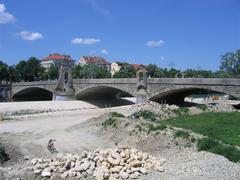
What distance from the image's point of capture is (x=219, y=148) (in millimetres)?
19516

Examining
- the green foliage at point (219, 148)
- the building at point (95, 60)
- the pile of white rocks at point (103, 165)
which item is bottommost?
the pile of white rocks at point (103, 165)

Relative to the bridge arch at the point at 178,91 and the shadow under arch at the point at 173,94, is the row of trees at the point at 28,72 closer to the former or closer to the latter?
the shadow under arch at the point at 173,94

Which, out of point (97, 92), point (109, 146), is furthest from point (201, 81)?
point (97, 92)

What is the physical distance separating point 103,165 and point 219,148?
610cm

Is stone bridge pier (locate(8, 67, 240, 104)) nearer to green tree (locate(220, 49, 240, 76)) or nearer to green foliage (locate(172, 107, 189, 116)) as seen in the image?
green foliage (locate(172, 107, 189, 116))

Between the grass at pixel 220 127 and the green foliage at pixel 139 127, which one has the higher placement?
the green foliage at pixel 139 127

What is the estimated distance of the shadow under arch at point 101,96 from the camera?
77.5m

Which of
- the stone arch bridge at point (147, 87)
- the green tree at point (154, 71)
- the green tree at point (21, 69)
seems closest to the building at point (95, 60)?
the green tree at point (154, 71)

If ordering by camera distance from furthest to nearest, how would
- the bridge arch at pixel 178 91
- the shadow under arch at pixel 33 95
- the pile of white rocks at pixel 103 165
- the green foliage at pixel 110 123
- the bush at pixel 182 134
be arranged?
the shadow under arch at pixel 33 95 → the bridge arch at pixel 178 91 → the green foliage at pixel 110 123 → the bush at pixel 182 134 → the pile of white rocks at pixel 103 165

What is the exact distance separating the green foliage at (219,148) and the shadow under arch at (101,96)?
55.3 m

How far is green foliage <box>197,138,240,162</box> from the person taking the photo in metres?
18.4

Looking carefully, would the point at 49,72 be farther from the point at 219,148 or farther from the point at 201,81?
the point at 219,148

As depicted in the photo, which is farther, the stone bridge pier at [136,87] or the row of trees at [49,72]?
the row of trees at [49,72]

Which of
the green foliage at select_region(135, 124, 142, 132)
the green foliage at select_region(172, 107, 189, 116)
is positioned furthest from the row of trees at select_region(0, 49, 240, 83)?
the green foliage at select_region(135, 124, 142, 132)
